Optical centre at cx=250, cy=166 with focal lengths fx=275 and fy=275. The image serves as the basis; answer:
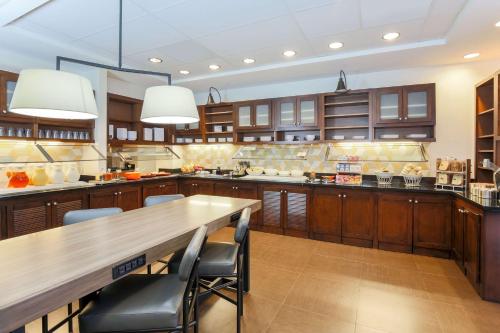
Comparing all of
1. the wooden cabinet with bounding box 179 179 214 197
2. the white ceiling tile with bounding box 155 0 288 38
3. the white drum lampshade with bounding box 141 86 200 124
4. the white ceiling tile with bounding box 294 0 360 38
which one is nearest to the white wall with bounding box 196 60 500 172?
the white ceiling tile with bounding box 294 0 360 38

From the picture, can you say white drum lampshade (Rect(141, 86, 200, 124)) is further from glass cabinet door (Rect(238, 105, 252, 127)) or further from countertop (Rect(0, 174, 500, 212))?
glass cabinet door (Rect(238, 105, 252, 127))

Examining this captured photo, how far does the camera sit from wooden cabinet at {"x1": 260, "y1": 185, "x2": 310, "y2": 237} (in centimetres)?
413

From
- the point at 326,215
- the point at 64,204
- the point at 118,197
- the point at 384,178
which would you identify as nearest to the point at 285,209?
the point at 326,215

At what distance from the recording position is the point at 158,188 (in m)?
4.76

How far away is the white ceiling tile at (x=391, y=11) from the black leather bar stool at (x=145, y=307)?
8.08ft

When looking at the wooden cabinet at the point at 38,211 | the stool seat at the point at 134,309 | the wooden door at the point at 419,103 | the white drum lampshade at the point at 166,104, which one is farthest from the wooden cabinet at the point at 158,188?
the wooden door at the point at 419,103

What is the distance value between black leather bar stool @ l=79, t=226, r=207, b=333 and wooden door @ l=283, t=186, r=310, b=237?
280cm

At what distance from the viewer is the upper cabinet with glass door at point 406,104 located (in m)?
3.68

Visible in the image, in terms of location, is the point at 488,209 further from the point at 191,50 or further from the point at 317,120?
the point at 191,50

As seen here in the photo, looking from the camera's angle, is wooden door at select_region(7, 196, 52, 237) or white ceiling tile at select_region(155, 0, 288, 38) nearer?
white ceiling tile at select_region(155, 0, 288, 38)

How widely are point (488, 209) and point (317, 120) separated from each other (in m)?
2.44

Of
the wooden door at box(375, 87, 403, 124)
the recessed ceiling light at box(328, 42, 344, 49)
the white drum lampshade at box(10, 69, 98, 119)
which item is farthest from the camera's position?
the wooden door at box(375, 87, 403, 124)

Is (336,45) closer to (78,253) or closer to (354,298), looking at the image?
(354,298)

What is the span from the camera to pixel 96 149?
13.6 feet
